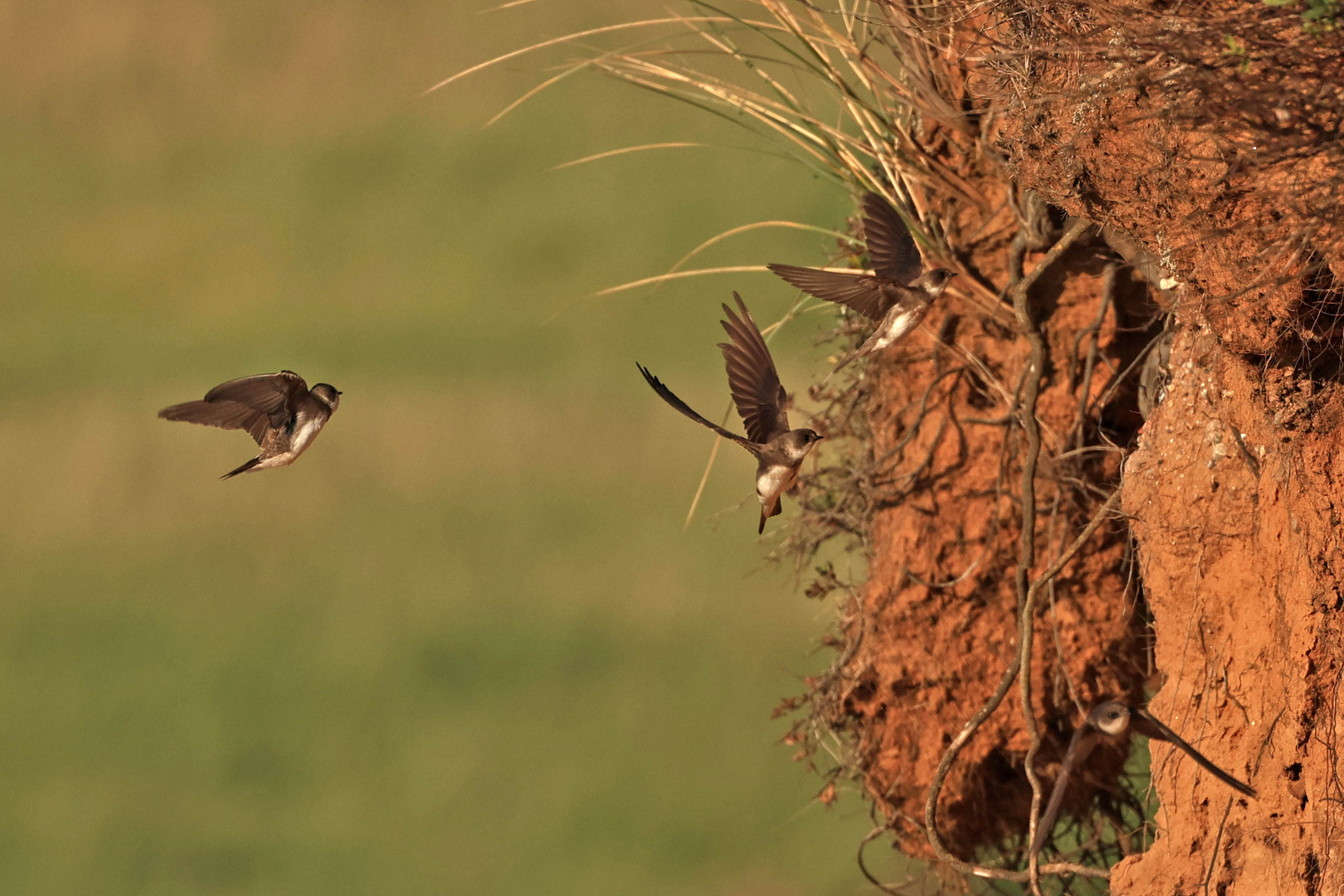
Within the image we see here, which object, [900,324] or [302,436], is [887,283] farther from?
[302,436]

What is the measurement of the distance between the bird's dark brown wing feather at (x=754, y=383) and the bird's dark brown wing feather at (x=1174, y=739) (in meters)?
0.76

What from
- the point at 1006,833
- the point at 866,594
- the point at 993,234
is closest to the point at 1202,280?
the point at 993,234

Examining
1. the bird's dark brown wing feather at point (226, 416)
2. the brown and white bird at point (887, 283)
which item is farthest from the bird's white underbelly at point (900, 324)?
the bird's dark brown wing feather at point (226, 416)

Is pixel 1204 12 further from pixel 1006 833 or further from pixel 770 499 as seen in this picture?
pixel 1006 833

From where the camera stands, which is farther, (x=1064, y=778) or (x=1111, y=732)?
(x=1111, y=732)

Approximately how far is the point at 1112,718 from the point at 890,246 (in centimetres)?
89

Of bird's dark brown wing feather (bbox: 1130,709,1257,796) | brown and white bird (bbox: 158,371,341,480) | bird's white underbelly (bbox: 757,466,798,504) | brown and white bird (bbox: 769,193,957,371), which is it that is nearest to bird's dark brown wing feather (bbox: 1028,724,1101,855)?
bird's dark brown wing feather (bbox: 1130,709,1257,796)

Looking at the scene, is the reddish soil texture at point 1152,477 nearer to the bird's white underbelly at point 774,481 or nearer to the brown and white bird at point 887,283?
the brown and white bird at point 887,283

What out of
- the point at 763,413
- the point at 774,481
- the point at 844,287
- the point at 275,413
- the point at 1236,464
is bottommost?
the point at 1236,464

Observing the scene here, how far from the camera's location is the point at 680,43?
4316 millimetres

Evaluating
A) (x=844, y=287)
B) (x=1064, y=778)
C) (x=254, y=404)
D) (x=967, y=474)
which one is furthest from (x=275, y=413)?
(x=967, y=474)

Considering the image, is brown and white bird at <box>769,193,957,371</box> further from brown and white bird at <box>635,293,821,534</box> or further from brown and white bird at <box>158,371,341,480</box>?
brown and white bird at <box>158,371,341,480</box>

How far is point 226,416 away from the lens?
2.20 m

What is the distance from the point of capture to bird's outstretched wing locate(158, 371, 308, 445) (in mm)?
2131
